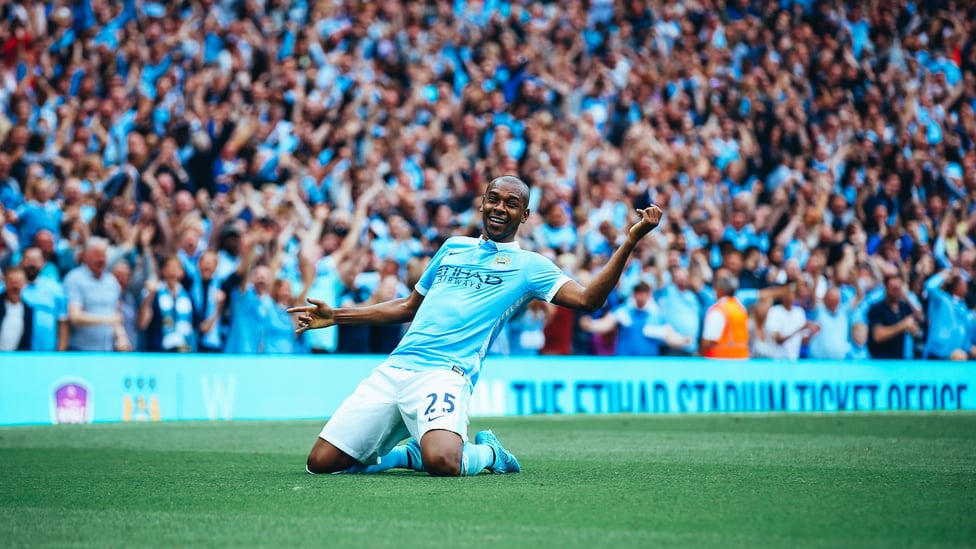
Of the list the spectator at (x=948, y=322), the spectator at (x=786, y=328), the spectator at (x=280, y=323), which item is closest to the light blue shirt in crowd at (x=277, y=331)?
the spectator at (x=280, y=323)

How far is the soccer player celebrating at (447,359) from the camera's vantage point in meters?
8.32

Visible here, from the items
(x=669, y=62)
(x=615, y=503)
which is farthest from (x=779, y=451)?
(x=669, y=62)

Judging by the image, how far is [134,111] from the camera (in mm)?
18938

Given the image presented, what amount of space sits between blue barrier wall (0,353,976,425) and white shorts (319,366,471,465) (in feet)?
25.8

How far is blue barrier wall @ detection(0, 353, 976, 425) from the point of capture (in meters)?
15.5

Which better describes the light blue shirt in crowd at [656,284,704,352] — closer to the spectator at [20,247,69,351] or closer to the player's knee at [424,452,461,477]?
the spectator at [20,247,69,351]

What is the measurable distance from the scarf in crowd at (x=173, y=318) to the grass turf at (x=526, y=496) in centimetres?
359

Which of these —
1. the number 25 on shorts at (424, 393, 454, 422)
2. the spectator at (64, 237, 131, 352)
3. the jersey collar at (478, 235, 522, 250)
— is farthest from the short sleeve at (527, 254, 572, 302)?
the spectator at (64, 237, 131, 352)

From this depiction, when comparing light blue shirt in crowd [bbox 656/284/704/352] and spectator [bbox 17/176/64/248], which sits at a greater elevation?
spectator [bbox 17/176/64/248]

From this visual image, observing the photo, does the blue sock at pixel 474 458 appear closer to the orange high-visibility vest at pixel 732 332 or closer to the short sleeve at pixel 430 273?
the short sleeve at pixel 430 273

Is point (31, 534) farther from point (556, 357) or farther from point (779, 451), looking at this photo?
point (556, 357)

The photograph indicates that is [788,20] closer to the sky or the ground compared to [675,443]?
closer to the sky

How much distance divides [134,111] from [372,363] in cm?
507

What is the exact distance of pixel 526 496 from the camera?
→ 7148 millimetres
